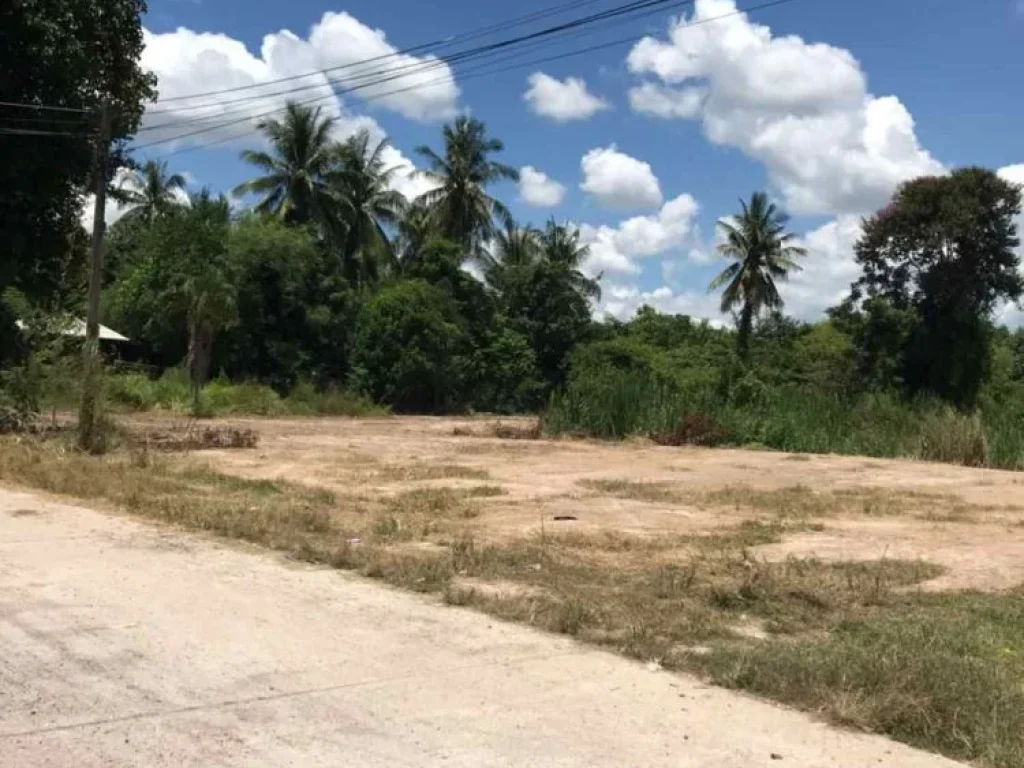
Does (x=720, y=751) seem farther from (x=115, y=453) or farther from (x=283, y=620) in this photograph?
(x=115, y=453)

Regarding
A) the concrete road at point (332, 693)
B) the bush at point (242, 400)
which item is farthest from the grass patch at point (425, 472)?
the bush at point (242, 400)

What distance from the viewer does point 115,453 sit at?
1988 cm

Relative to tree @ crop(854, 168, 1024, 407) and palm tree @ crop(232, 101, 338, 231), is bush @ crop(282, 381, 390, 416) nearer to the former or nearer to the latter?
palm tree @ crop(232, 101, 338, 231)

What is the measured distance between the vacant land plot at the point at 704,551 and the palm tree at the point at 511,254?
37919mm

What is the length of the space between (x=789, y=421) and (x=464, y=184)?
28.8 meters

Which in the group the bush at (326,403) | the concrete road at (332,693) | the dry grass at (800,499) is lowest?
the concrete road at (332,693)

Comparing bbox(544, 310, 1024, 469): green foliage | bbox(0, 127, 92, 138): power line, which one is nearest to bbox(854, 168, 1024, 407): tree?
bbox(544, 310, 1024, 469): green foliage

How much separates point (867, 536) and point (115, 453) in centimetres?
1378

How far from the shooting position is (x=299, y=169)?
51.1 meters

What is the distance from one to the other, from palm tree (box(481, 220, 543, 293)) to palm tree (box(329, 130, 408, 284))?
6919 millimetres

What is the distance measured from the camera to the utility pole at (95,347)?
19.6 meters

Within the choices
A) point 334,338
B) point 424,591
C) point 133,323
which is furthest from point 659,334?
point 424,591

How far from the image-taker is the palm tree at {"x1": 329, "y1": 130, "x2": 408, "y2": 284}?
5212 centimetres

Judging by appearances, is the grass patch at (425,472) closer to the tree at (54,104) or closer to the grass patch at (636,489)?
the grass patch at (636,489)
